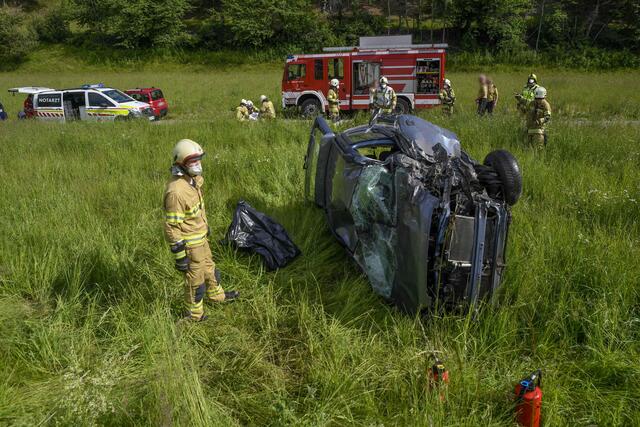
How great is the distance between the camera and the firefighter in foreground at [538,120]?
6.89 meters

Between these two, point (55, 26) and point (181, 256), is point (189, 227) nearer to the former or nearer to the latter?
point (181, 256)

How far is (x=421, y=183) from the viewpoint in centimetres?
277

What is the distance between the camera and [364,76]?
14.9 m

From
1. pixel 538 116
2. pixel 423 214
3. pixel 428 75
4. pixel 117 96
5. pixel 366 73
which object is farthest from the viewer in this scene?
pixel 366 73

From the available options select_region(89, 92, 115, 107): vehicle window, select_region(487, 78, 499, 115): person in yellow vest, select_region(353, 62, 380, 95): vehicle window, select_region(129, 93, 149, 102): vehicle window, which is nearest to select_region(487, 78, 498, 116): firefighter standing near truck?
select_region(487, 78, 499, 115): person in yellow vest

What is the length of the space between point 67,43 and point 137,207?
48.2m

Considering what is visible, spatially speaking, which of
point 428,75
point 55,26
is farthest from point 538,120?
point 55,26

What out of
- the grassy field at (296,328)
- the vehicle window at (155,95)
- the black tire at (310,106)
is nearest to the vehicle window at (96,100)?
the vehicle window at (155,95)

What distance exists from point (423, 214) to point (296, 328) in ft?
3.92

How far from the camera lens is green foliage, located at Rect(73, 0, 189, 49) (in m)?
40.4

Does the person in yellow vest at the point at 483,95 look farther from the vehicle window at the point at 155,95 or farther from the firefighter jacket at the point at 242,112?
the vehicle window at the point at 155,95

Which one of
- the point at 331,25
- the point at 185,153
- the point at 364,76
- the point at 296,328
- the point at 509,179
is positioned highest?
the point at 331,25

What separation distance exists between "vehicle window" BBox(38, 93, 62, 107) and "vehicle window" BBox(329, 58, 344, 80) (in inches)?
359

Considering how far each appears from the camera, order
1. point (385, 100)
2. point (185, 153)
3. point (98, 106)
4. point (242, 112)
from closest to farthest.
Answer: point (185, 153) < point (385, 100) < point (242, 112) < point (98, 106)
